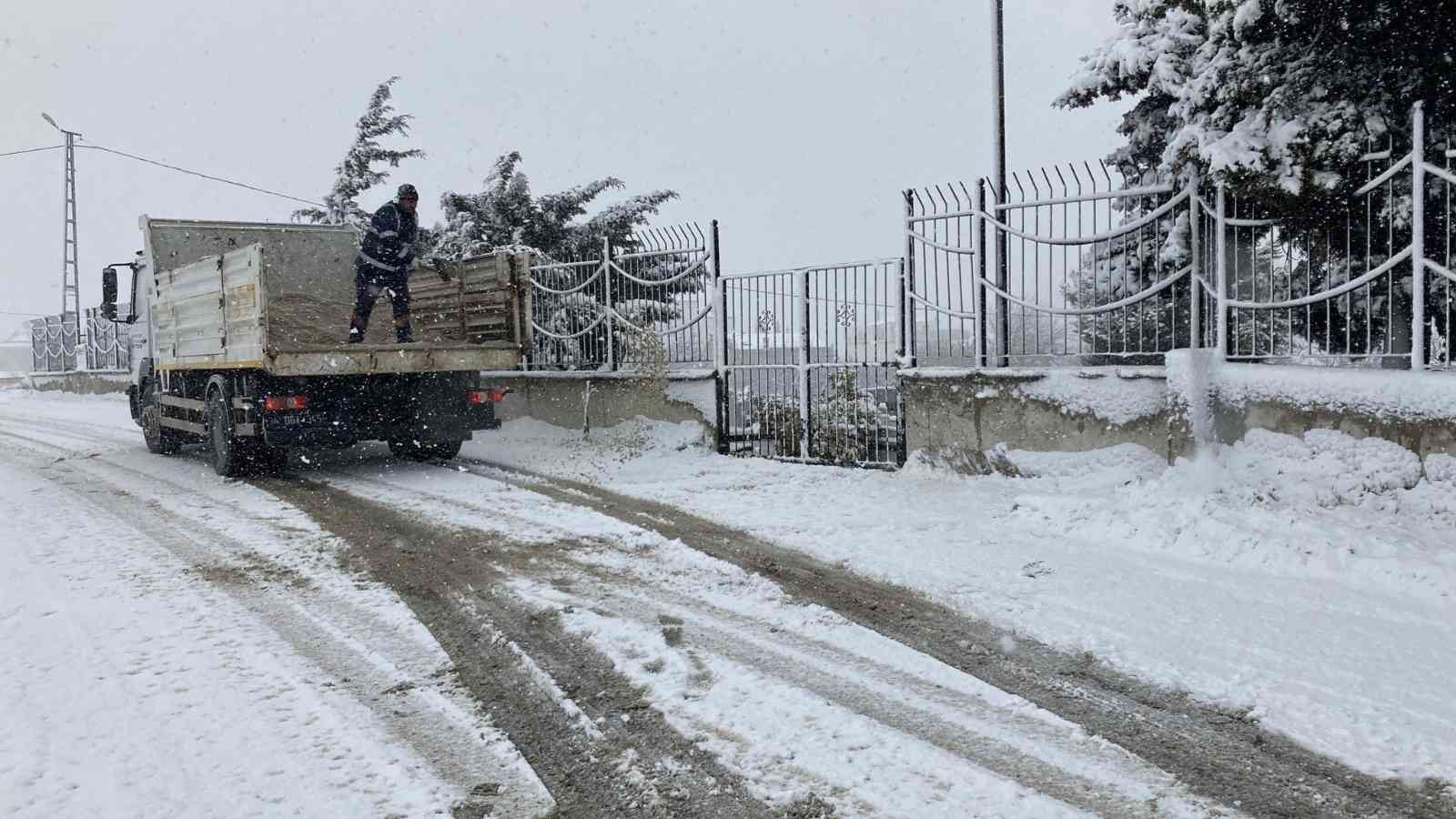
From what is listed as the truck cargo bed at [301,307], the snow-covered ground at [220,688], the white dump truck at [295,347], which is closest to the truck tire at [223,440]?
the white dump truck at [295,347]

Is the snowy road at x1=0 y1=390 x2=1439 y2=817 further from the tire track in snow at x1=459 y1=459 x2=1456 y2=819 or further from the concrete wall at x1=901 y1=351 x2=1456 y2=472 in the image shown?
the concrete wall at x1=901 y1=351 x2=1456 y2=472

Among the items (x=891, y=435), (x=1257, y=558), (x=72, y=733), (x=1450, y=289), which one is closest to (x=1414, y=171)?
(x=1450, y=289)

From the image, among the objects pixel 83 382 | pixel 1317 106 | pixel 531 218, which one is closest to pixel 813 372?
pixel 1317 106

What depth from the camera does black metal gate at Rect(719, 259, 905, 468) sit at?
9.07 m

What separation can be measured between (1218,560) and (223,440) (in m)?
8.96

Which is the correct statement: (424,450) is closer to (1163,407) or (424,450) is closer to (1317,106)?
(1163,407)

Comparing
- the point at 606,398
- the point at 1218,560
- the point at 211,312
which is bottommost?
the point at 1218,560

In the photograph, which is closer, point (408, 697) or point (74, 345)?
point (408, 697)

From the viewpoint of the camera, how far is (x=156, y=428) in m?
12.0

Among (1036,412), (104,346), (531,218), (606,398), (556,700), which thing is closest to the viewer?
(556,700)

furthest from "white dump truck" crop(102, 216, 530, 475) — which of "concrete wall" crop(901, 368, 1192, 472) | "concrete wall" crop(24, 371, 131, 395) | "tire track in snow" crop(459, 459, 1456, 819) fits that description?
"concrete wall" crop(24, 371, 131, 395)

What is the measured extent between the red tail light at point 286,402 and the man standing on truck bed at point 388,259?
90 cm

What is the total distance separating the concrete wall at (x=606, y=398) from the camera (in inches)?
412

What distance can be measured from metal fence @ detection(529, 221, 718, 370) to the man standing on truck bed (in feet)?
4.54
